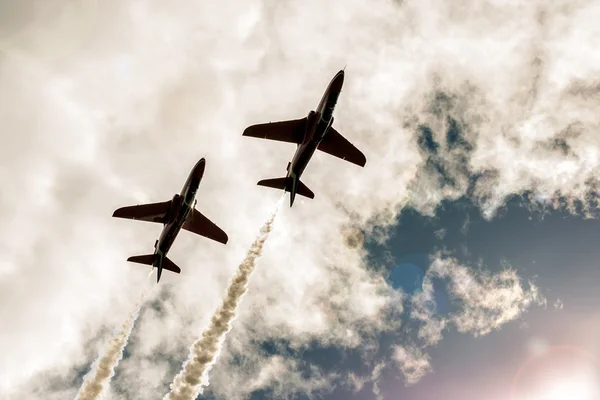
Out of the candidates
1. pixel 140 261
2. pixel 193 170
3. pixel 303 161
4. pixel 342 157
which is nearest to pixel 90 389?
pixel 140 261

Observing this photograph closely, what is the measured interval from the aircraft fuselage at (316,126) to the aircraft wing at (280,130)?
62.6 inches

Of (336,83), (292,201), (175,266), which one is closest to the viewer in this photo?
(336,83)

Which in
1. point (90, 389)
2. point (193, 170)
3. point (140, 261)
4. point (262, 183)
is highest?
point (262, 183)

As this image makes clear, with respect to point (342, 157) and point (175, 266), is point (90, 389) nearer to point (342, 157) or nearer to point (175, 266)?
point (175, 266)

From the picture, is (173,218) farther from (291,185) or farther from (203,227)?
(291,185)

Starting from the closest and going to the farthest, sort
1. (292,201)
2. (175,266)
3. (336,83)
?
1. (336,83)
2. (292,201)
3. (175,266)

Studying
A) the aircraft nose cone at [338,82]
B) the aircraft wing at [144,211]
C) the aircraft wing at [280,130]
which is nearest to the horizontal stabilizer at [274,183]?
the aircraft wing at [280,130]

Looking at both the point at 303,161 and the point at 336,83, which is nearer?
the point at 336,83

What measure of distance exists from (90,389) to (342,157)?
47.5 meters

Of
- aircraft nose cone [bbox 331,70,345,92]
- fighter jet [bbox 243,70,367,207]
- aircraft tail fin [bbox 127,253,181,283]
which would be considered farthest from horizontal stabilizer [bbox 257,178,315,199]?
aircraft tail fin [bbox 127,253,181,283]

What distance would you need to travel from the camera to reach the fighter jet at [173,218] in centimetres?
5962

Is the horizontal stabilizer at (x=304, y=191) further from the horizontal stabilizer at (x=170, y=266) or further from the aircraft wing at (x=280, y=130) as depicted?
the horizontal stabilizer at (x=170, y=266)

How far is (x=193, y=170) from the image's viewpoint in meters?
58.9

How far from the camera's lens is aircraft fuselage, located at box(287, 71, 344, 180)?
5406cm
